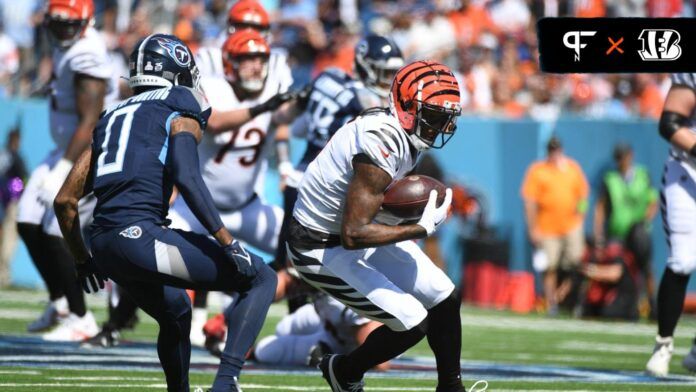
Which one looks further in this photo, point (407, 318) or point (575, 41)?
point (575, 41)

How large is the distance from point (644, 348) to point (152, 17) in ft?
30.2

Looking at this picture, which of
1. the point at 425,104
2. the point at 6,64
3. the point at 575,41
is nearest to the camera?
the point at 425,104

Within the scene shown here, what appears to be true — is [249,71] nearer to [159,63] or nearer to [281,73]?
[281,73]

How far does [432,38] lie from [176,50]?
10.8 metres

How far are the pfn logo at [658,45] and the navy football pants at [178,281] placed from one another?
3584 mm

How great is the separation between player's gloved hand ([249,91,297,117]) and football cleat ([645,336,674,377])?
256cm

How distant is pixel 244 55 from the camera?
8.40 meters

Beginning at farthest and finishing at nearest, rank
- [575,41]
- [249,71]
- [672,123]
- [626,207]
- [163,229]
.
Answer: [626,207] → [249,71] → [575,41] → [672,123] → [163,229]

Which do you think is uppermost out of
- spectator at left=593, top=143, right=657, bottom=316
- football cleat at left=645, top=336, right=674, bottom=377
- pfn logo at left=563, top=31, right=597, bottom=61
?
pfn logo at left=563, top=31, right=597, bottom=61

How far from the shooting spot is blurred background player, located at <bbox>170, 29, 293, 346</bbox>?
8.44m

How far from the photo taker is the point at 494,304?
591 inches

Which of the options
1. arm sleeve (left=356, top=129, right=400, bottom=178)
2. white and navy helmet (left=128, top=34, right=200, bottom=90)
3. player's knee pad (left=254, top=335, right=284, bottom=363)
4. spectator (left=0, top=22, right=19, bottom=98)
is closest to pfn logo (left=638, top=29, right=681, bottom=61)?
player's knee pad (left=254, top=335, right=284, bottom=363)

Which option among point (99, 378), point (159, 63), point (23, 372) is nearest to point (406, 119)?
point (159, 63)

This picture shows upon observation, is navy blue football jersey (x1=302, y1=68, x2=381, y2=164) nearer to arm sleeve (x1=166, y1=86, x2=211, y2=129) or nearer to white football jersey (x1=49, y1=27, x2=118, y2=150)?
white football jersey (x1=49, y1=27, x2=118, y2=150)
